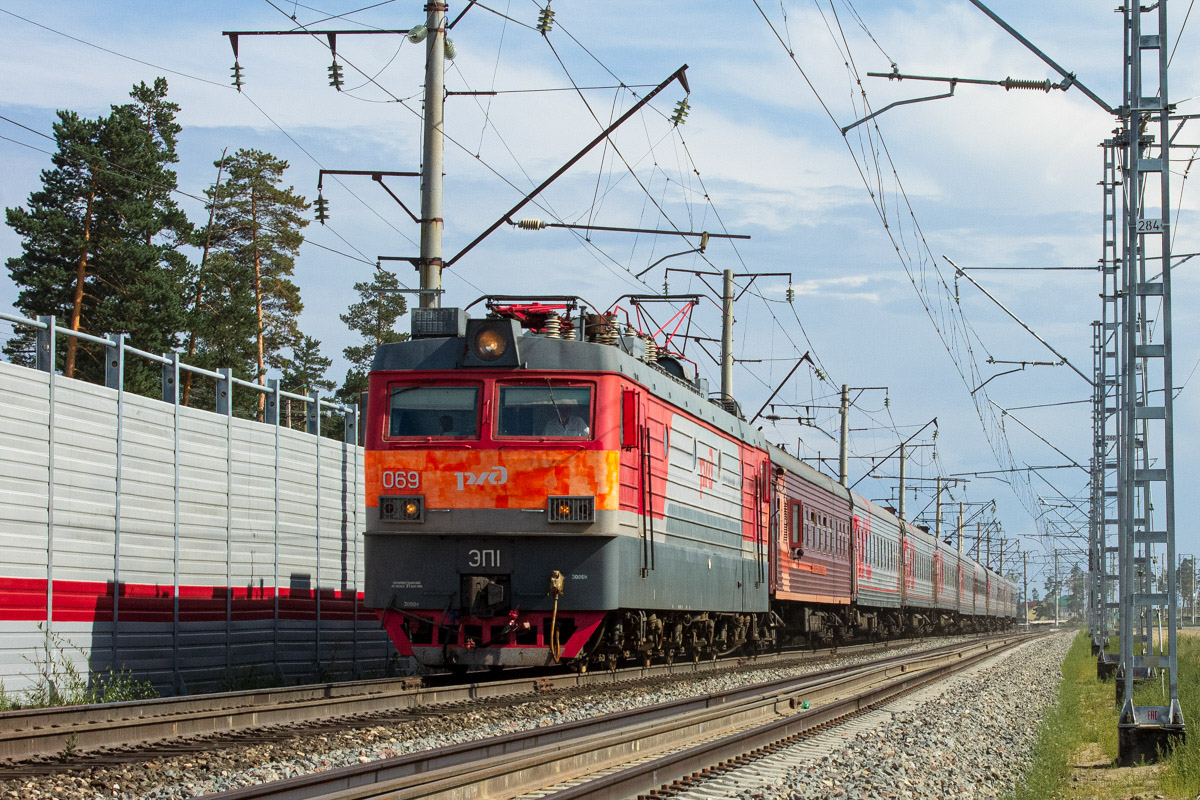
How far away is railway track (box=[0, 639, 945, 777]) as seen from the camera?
835 centimetres

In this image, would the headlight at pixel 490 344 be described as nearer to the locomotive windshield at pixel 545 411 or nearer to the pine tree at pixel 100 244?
the locomotive windshield at pixel 545 411

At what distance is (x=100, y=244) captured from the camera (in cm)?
3434

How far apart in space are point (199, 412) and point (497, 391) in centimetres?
330

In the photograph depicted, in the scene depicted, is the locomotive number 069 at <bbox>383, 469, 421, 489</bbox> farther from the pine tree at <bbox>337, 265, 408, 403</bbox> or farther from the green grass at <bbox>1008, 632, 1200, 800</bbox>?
the pine tree at <bbox>337, 265, 408, 403</bbox>

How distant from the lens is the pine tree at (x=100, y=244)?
33562mm

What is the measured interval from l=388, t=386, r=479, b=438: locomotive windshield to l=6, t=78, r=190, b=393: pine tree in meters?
20.8

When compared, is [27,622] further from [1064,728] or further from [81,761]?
[1064,728]

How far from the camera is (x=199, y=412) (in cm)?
1431

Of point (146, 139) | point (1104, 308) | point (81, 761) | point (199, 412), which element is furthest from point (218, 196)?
point (81, 761)

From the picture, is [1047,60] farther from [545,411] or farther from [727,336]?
[727,336]

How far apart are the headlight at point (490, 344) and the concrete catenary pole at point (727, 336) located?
13.6 m

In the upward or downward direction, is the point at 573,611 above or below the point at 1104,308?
below

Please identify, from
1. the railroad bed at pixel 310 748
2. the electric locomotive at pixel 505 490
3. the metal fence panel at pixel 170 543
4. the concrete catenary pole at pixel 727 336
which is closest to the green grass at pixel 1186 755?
the railroad bed at pixel 310 748

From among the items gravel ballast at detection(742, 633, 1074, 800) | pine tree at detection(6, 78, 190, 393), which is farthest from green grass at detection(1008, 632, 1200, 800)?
pine tree at detection(6, 78, 190, 393)
